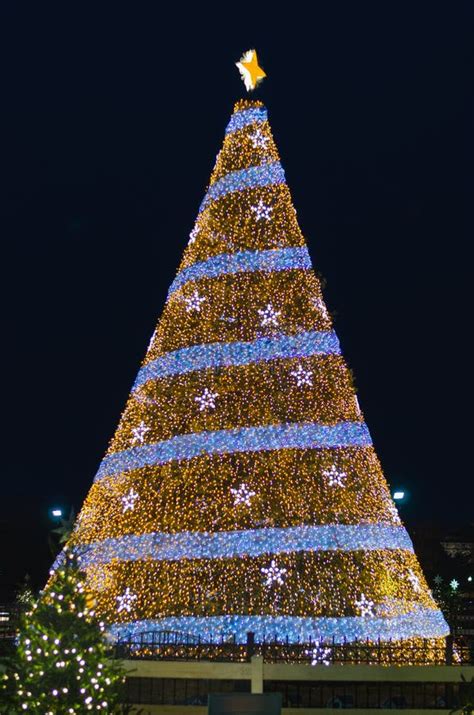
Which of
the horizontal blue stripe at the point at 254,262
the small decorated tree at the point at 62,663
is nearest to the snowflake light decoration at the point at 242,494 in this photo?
the horizontal blue stripe at the point at 254,262

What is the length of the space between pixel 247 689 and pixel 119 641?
1795mm

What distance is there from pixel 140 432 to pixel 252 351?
215 cm

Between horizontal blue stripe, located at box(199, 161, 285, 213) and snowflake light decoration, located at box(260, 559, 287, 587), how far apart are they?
6.15 meters

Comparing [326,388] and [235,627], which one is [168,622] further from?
[326,388]

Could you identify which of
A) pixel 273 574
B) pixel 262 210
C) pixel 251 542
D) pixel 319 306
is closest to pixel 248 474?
pixel 251 542

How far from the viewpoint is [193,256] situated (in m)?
16.6

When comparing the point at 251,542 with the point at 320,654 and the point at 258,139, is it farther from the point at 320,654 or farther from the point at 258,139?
the point at 258,139

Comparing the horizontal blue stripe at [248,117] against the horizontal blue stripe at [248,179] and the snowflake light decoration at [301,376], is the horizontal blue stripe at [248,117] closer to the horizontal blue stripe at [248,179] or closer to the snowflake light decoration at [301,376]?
the horizontal blue stripe at [248,179]

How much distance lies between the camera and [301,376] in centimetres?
1548

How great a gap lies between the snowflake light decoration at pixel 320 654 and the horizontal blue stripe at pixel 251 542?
1585mm

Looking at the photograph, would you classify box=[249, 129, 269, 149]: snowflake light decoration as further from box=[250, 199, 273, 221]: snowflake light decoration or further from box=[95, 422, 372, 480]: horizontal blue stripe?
box=[95, 422, 372, 480]: horizontal blue stripe

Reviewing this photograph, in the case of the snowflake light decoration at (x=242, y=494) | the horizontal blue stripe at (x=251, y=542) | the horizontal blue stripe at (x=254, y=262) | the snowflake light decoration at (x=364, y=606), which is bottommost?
the snowflake light decoration at (x=364, y=606)

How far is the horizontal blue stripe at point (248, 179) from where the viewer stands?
16.8 m

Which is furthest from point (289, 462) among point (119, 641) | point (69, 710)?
point (69, 710)
